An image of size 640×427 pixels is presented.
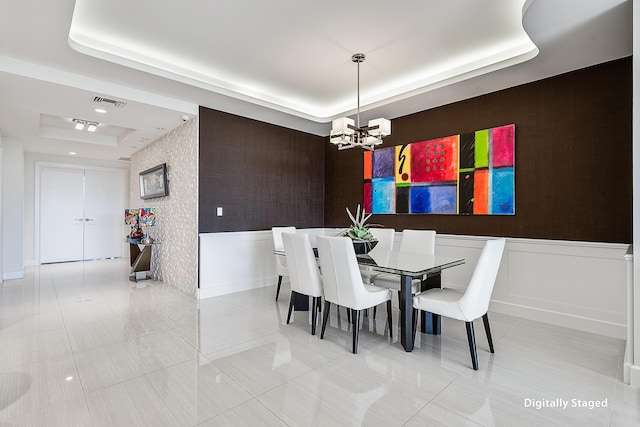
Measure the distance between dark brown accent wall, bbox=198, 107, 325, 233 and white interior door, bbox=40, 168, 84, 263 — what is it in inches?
209

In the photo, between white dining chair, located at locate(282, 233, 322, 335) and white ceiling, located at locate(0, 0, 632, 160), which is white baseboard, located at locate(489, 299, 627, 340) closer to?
white dining chair, located at locate(282, 233, 322, 335)

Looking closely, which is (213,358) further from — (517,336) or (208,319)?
(517,336)

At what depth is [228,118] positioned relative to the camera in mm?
4727

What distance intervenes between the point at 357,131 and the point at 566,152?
2200mm

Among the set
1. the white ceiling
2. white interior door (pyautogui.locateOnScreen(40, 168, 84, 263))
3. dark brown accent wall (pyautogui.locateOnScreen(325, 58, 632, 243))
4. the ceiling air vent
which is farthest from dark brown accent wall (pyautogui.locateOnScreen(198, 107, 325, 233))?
white interior door (pyautogui.locateOnScreen(40, 168, 84, 263))

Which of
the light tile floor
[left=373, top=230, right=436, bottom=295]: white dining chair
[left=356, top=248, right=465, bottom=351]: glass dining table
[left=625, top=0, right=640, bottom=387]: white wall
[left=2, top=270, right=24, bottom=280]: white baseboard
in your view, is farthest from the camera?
[left=2, top=270, right=24, bottom=280]: white baseboard

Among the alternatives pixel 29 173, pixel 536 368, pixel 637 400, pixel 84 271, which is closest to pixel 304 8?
pixel 536 368

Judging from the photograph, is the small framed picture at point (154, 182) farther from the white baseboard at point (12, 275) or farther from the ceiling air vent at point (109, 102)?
the white baseboard at point (12, 275)

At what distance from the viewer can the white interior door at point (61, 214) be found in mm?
7340

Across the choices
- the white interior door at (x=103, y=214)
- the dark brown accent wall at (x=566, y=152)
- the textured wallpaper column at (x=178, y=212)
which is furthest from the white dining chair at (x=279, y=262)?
the white interior door at (x=103, y=214)

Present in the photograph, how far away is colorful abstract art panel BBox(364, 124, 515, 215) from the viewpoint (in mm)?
3811

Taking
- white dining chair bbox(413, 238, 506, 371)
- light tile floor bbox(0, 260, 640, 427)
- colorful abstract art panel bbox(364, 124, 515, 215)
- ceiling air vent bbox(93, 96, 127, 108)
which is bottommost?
light tile floor bbox(0, 260, 640, 427)

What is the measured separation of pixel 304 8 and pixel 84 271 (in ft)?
21.5

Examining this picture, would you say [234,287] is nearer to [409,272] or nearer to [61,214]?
[409,272]
